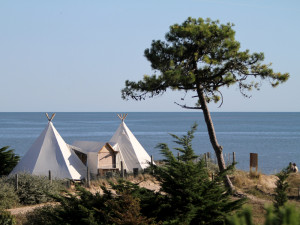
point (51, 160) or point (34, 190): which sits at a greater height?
point (51, 160)

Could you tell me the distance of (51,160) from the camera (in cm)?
2025

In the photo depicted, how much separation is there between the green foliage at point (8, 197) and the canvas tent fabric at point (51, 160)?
12.8ft

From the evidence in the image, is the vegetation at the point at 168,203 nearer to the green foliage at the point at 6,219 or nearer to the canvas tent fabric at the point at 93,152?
the green foliage at the point at 6,219

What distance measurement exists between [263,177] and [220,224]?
42.7ft

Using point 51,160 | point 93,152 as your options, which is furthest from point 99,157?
point 51,160

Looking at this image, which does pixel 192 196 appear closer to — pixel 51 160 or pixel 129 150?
Answer: pixel 51 160

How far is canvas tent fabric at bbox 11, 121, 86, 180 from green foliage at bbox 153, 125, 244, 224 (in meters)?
11.4

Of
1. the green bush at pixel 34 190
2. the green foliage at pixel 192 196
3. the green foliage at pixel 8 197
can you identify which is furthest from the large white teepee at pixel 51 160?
the green foliage at pixel 192 196

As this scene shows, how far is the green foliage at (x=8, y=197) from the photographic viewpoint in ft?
47.7

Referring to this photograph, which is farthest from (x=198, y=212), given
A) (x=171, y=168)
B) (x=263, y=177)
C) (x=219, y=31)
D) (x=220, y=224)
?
(x=263, y=177)

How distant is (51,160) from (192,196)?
12723 mm

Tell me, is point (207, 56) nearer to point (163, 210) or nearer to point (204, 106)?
point (204, 106)

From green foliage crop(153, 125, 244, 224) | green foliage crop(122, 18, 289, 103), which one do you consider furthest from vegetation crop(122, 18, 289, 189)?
green foliage crop(153, 125, 244, 224)

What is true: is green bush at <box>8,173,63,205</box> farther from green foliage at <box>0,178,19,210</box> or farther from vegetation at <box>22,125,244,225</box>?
vegetation at <box>22,125,244,225</box>
